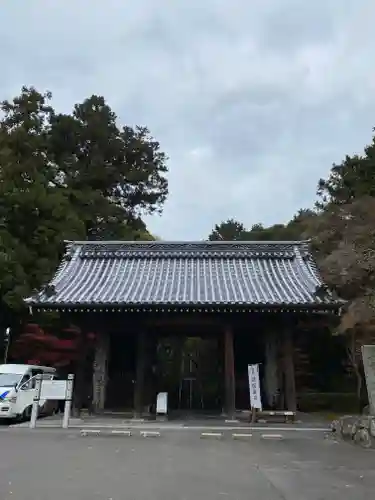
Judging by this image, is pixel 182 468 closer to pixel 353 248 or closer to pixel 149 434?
pixel 149 434

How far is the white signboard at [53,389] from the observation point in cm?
1470

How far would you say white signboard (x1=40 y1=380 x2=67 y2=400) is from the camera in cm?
1470

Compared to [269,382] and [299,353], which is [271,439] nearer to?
[269,382]

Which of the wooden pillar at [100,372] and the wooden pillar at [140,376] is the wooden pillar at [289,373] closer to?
the wooden pillar at [140,376]

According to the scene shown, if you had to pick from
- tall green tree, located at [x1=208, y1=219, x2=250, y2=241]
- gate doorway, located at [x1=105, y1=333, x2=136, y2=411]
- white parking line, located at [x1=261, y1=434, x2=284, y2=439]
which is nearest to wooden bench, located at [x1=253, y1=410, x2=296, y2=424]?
white parking line, located at [x1=261, y1=434, x2=284, y2=439]

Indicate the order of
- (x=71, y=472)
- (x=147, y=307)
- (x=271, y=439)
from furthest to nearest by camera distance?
(x=147, y=307), (x=271, y=439), (x=71, y=472)

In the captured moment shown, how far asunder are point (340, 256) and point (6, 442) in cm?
1291

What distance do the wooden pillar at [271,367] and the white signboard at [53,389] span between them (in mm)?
6501

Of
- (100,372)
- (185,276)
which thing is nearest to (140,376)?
(100,372)

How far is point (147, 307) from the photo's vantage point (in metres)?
15.8

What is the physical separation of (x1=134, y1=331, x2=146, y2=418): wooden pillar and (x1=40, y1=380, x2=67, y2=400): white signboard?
2520 millimetres

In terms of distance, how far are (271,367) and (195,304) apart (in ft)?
12.5

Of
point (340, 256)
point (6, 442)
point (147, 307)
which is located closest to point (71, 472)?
point (6, 442)

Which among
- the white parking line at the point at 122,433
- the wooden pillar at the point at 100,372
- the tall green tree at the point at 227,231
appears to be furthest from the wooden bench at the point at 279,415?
the tall green tree at the point at 227,231
